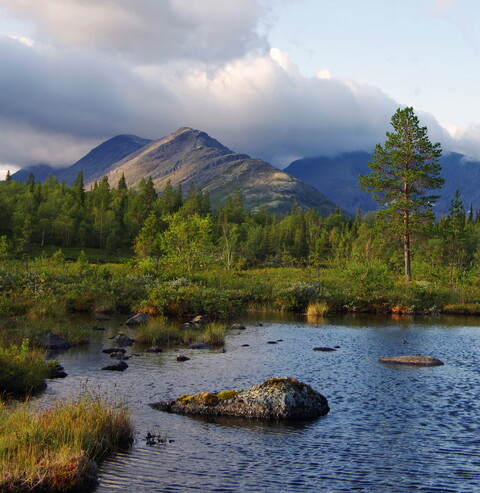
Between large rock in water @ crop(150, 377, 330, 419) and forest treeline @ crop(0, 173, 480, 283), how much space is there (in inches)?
1936

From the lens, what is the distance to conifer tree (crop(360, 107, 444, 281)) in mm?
67438

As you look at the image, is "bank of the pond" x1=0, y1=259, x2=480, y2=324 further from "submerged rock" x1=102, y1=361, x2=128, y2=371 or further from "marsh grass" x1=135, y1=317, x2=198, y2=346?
"submerged rock" x1=102, y1=361, x2=128, y2=371

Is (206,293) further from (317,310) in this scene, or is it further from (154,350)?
(154,350)

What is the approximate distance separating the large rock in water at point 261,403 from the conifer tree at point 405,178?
5393 centimetres

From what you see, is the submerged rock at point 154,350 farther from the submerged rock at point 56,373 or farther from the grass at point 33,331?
the submerged rock at point 56,373

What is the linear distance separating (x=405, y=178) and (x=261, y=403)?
2270 inches

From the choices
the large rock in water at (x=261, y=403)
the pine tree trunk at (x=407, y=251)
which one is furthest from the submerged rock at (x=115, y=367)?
the pine tree trunk at (x=407, y=251)

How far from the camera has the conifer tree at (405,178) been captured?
221 feet

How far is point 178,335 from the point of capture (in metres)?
30.3

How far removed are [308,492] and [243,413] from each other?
5432mm

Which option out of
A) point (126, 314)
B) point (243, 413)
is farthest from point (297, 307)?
point (243, 413)

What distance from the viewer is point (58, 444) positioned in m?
10.8

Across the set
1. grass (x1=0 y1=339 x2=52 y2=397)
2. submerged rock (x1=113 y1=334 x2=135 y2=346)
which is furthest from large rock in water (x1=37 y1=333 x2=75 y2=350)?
grass (x1=0 y1=339 x2=52 y2=397)

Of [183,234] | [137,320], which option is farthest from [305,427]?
[183,234]
